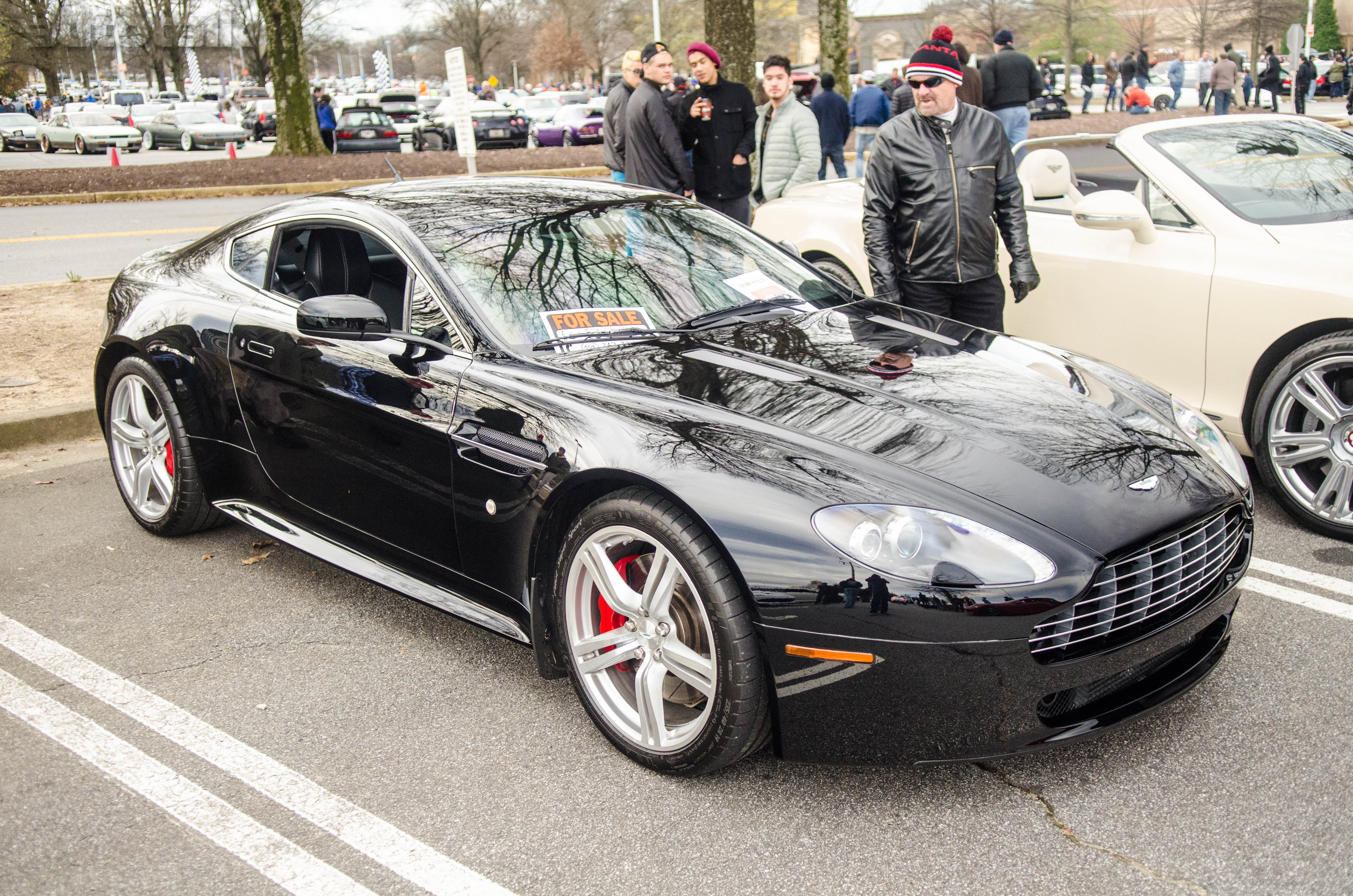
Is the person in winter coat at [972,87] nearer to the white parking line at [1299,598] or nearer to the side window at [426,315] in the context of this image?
the white parking line at [1299,598]

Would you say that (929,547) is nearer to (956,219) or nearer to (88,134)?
(956,219)

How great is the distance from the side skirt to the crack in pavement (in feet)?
4.11

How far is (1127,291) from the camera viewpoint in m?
4.82

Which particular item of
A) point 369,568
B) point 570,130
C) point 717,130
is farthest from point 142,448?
point 570,130

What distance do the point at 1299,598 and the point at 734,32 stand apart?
33.0 ft

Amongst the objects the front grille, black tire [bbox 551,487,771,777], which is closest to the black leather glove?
the front grille

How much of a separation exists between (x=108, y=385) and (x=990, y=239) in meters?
3.66

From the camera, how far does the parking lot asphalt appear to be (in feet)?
7.96

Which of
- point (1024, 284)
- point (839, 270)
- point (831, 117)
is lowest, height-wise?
point (839, 270)

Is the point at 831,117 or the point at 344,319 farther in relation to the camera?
the point at 831,117

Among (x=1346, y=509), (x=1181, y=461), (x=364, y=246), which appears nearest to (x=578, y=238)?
(x=364, y=246)

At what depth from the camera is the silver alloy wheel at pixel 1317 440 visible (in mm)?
4090

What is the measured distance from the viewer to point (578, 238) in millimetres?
3627

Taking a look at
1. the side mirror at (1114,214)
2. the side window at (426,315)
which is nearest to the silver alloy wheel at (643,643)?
the side window at (426,315)
